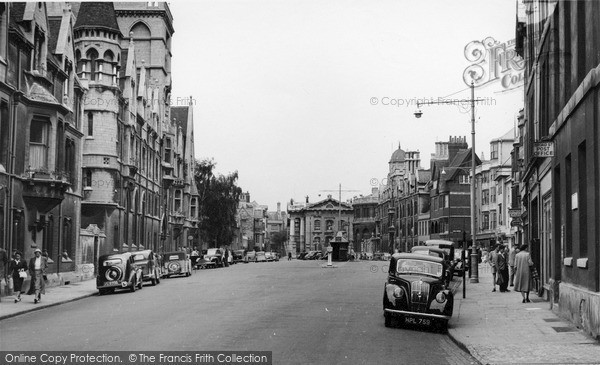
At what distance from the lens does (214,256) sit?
7206 centimetres

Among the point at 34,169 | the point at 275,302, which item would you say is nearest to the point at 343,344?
the point at 275,302

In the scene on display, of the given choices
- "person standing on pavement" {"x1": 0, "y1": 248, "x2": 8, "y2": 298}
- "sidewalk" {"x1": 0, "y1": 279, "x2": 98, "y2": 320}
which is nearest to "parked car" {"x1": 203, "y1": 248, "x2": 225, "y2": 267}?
"sidewalk" {"x1": 0, "y1": 279, "x2": 98, "y2": 320}

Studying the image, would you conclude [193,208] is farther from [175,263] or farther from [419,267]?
[419,267]

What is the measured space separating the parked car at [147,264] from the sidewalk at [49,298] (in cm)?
230

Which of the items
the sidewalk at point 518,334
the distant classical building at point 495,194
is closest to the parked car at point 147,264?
the sidewalk at point 518,334

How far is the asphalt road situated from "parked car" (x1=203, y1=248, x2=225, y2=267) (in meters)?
41.7

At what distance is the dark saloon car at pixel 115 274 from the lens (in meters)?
33.4

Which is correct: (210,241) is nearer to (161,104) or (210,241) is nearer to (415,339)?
(161,104)

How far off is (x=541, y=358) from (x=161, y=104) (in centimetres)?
6199

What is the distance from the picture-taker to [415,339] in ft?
59.2

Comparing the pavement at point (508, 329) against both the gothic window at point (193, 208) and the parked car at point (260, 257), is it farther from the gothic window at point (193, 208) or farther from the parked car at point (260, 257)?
the parked car at point (260, 257)

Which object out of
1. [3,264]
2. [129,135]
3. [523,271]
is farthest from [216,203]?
[523,271]

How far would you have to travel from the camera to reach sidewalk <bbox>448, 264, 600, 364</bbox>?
47.4 ft

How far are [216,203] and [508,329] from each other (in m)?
77.5
